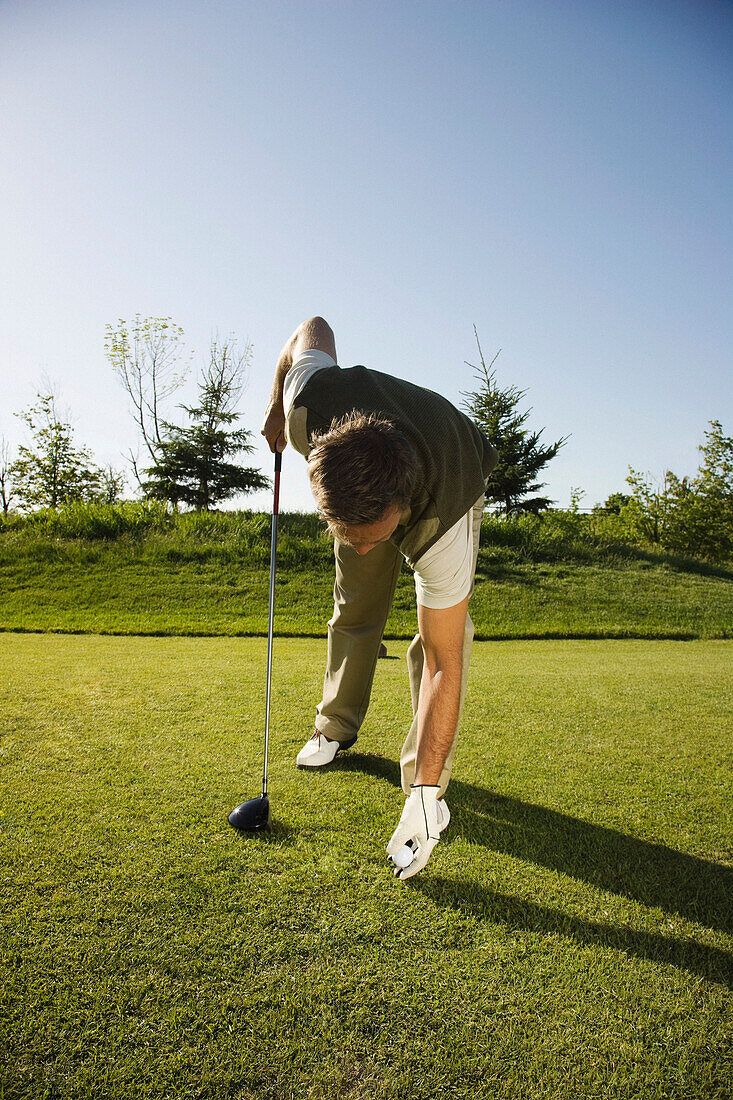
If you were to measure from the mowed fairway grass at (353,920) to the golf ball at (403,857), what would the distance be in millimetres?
63

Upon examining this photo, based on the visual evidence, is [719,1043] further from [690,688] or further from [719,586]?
[719,586]

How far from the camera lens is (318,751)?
312 cm

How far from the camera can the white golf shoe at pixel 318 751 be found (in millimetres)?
3076

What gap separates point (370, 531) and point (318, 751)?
1454 mm

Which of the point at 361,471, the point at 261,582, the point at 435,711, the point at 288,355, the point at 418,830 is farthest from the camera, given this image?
the point at 261,582

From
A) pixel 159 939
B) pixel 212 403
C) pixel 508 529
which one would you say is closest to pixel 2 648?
pixel 159 939

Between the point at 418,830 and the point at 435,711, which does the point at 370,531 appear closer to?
the point at 435,711

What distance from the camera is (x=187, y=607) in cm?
986

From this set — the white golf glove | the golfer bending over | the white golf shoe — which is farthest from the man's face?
the white golf shoe

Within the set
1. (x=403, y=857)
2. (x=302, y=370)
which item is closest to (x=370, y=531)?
(x=302, y=370)

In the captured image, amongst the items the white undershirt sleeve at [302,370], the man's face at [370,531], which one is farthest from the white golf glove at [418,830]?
the white undershirt sleeve at [302,370]

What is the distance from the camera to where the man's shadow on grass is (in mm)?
1846

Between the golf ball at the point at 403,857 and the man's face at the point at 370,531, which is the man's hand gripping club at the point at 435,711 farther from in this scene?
the man's face at the point at 370,531

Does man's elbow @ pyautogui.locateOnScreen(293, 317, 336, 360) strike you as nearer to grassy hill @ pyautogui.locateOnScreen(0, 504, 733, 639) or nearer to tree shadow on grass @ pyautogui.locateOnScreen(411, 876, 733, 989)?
tree shadow on grass @ pyautogui.locateOnScreen(411, 876, 733, 989)
